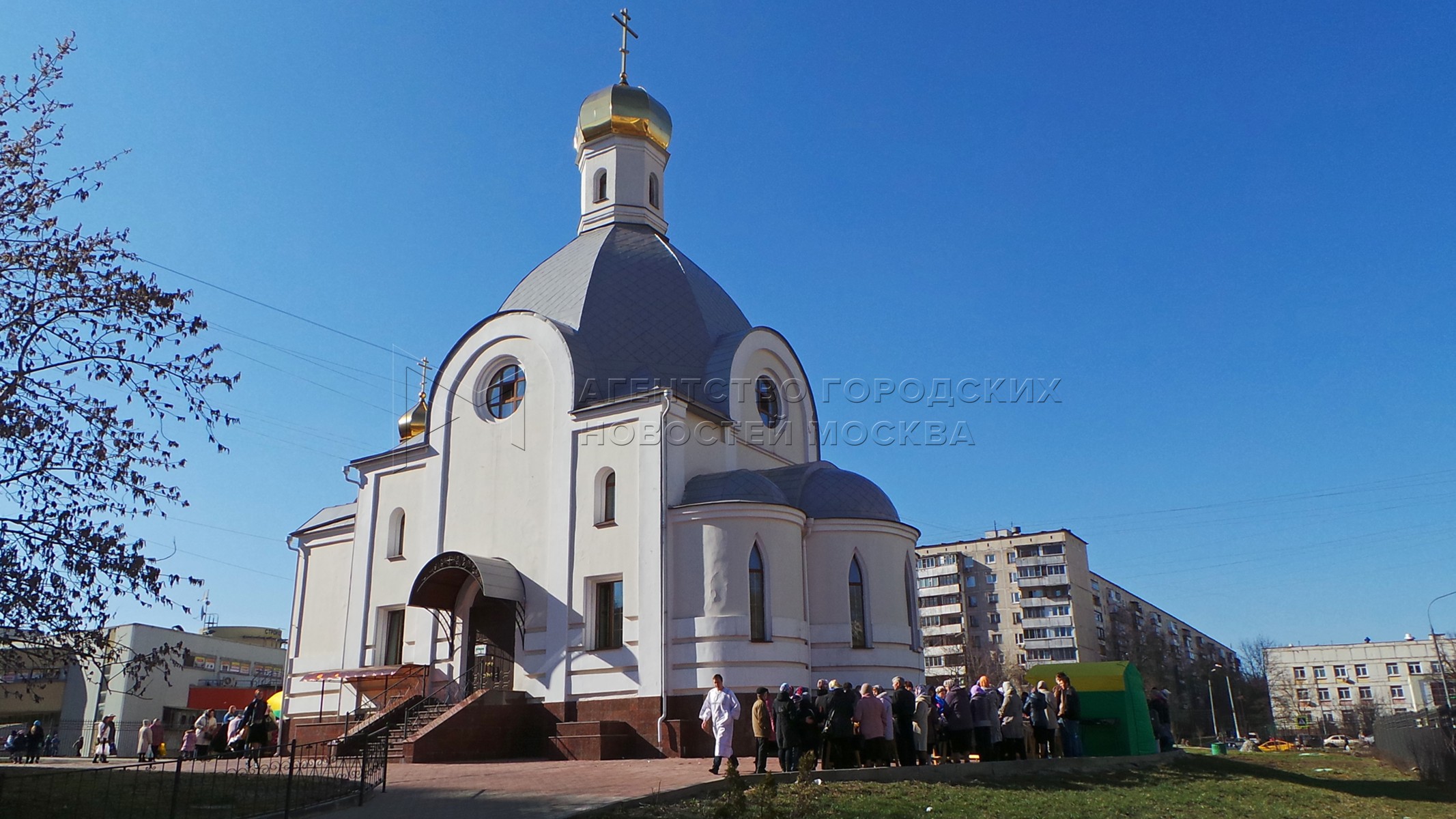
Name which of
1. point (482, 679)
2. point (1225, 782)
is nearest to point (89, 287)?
point (482, 679)

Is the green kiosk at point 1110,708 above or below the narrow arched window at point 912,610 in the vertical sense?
below

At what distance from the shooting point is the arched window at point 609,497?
2048 centimetres

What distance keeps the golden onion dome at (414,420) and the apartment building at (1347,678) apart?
7051cm

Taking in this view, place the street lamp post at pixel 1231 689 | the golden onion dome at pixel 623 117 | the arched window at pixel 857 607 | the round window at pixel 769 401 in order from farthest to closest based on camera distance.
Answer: the street lamp post at pixel 1231 689, the golden onion dome at pixel 623 117, the round window at pixel 769 401, the arched window at pixel 857 607

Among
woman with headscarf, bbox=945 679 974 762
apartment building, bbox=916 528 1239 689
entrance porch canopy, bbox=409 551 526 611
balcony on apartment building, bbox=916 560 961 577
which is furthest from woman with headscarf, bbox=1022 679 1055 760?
balcony on apartment building, bbox=916 560 961 577

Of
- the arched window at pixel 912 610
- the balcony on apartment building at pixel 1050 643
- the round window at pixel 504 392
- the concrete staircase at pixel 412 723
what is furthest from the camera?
the balcony on apartment building at pixel 1050 643

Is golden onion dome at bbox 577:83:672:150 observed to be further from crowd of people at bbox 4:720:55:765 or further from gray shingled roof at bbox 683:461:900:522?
crowd of people at bbox 4:720:55:765

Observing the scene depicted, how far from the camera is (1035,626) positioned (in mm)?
64375

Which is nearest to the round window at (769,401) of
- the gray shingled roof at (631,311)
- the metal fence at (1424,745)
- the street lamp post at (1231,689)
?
the gray shingled roof at (631,311)

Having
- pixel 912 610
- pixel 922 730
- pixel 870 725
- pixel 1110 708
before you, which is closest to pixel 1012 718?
pixel 922 730

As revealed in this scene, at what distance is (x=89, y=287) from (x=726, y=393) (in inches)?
549

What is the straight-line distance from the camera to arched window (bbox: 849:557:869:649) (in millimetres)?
20141

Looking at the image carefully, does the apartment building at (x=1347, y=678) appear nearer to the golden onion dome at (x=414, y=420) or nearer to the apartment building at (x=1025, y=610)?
the apartment building at (x=1025, y=610)

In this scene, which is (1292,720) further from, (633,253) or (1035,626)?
(633,253)
